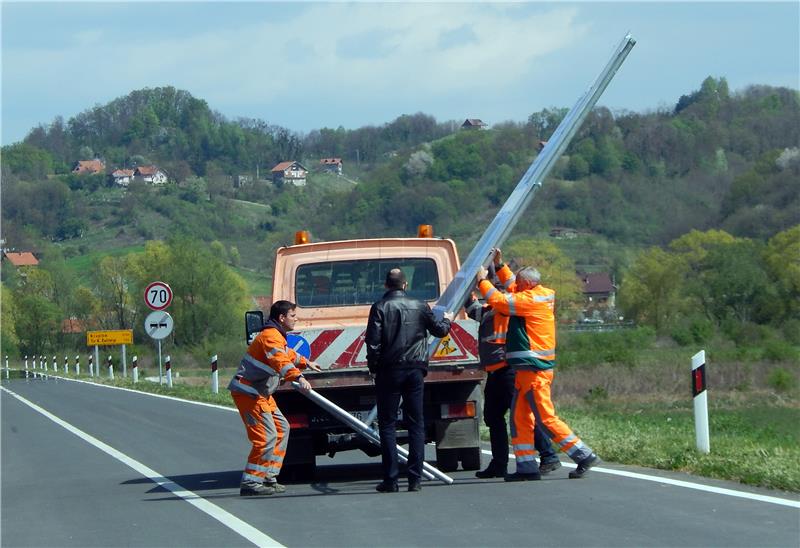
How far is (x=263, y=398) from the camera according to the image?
10.2 m

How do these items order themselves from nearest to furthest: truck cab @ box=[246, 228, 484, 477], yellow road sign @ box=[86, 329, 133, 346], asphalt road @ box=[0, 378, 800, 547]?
asphalt road @ box=[0, 378, 800, 547] < truck cab @ box=[246, 228, 484, 477] < yellow road sign @ box=[86, 329, 133, 346]

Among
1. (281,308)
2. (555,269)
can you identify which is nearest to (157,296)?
(281,308)

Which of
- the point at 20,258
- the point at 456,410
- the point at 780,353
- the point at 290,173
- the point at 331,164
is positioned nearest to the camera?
the point at 456,410

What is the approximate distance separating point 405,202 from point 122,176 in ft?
286

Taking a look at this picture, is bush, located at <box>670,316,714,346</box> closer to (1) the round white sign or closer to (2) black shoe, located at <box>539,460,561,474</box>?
(1) the round white sign

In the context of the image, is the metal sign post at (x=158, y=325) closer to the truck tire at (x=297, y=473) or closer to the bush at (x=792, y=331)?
the truck tire at (x=297, y=473)

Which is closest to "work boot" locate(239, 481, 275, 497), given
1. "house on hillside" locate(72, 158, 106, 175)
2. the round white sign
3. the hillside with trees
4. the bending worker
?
the bending worker

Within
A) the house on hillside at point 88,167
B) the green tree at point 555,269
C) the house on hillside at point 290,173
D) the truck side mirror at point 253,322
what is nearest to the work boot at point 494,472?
the truck side mirror at point 253,322

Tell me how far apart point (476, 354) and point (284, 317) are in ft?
6.04

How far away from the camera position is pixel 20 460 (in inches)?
599

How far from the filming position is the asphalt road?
7676 mm

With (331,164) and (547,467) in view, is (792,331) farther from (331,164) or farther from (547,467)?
(331,164)

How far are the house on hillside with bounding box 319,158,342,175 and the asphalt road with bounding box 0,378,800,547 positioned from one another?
12507cm

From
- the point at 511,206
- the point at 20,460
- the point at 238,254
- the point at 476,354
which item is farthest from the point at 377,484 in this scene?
the point at 238,254
